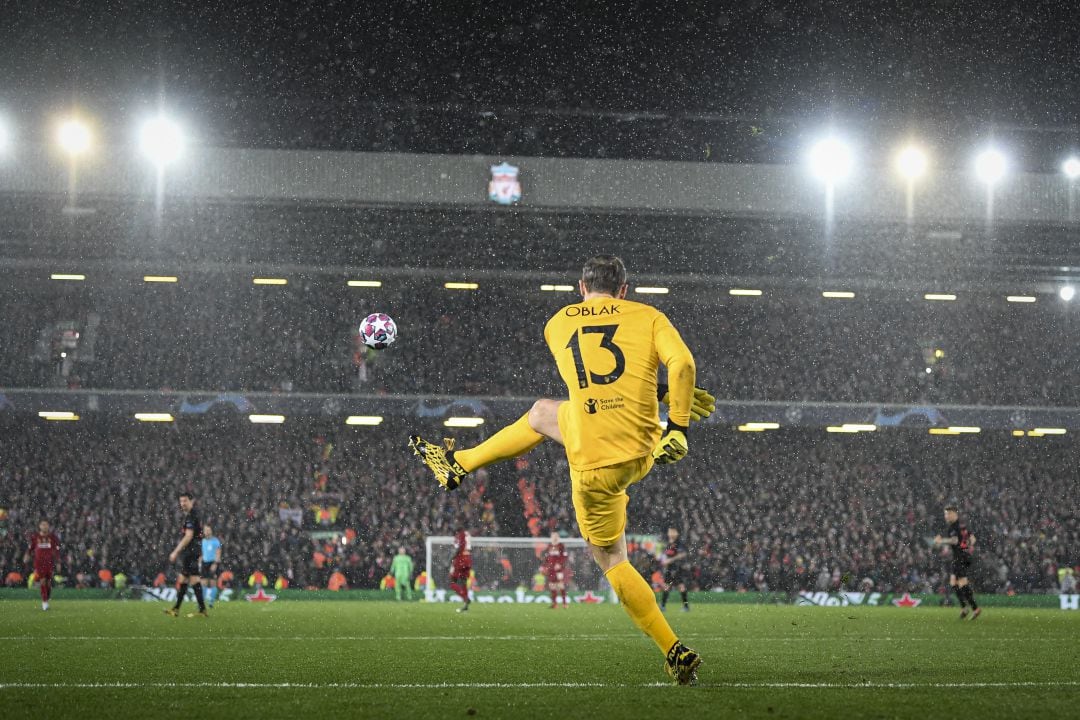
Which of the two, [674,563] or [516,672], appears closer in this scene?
[516,672]

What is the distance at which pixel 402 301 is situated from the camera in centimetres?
3550

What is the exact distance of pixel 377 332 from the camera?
15.5m

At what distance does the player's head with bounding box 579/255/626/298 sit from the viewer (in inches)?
259

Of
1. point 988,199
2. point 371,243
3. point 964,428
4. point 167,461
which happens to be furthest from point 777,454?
point 167,461

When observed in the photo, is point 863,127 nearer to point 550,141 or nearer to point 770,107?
point 770,107

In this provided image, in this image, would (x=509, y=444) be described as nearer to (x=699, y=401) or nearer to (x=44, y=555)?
(x=699, y=401)

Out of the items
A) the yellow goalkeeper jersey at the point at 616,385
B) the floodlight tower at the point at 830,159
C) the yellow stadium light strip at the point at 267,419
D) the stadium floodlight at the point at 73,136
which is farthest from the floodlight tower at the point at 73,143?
the yellow goalkeeper jersey at the point at 616,385

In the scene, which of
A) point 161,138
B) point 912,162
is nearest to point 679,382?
point 161,138

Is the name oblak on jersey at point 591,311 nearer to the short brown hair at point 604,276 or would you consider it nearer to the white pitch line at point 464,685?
the short brown hair at point 604,276

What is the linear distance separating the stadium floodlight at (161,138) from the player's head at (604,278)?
19.1 metres

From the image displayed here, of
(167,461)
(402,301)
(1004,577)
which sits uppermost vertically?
(402,301)

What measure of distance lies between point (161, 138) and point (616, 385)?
795 inches

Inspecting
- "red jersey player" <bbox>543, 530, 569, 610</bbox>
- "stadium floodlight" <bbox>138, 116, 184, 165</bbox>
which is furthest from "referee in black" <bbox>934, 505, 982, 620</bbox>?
"stadium floodlight" <bbox>138, 116, 184, 165</bbox>

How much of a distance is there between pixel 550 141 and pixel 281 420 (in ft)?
48.4
